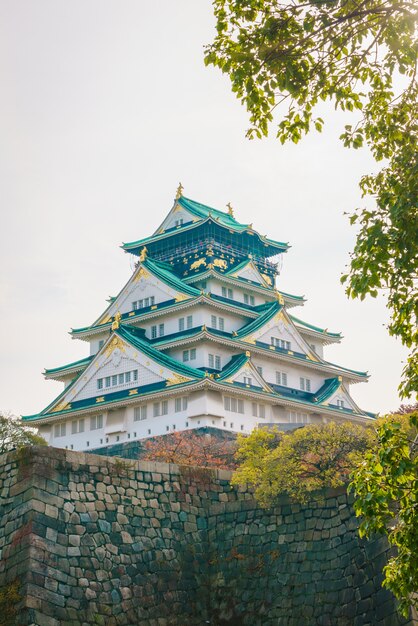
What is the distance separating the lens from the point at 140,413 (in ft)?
160

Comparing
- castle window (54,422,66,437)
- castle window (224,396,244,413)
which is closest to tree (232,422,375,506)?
castle window (224,396,244,413)

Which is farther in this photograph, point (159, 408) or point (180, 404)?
point (159, 408)

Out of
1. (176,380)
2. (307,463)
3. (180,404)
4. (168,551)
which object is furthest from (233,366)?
(168,551)

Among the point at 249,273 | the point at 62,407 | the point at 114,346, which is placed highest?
the point at 249,273

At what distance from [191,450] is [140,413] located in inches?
374

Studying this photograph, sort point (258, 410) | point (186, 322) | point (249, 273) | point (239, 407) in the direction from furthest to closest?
point (249, 273), point (186, 322), point (258, 410), point (239, 407)

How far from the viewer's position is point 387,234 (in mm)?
12344

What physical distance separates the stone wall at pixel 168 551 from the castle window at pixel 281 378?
104 ft

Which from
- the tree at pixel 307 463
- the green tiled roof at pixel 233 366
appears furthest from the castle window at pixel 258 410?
the tree at pixel 307 463

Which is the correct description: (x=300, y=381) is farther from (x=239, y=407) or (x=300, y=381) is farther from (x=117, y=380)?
(x=117, y=380)

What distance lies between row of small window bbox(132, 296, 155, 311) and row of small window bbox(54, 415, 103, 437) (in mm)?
7215

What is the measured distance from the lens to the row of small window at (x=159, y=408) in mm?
47219

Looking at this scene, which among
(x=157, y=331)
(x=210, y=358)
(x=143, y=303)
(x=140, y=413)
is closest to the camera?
(x=140, y=413)

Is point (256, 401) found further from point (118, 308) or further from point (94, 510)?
point (94, 510)
